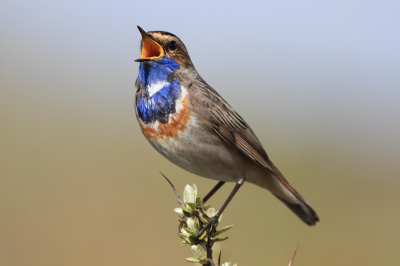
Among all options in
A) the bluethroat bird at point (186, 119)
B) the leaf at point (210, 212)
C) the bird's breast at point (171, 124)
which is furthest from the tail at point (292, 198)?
the leaf at point (210, 212)

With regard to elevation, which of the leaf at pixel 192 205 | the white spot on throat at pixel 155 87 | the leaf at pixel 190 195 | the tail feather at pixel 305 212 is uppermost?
the white spot on throat at pixel 155 87

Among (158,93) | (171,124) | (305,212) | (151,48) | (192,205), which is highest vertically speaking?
(151,48)

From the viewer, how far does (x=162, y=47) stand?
3.59 metres

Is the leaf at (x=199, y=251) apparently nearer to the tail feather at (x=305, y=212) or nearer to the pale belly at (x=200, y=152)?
the pale belly at (x=200, y=152)

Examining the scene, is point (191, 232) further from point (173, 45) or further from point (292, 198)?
point (292, 198)

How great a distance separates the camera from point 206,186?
922cm

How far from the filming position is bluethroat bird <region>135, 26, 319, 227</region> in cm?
336

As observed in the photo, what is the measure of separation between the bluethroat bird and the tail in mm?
486

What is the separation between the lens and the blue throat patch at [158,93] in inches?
133

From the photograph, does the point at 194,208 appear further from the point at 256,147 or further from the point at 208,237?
the point at 256,147

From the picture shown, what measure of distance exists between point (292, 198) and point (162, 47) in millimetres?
2372

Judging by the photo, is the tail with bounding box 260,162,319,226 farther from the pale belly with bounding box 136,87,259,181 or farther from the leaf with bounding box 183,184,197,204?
the leaf with bounding box 183,184,197,204

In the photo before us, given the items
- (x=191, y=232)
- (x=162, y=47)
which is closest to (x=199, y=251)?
(x=191, y=232)

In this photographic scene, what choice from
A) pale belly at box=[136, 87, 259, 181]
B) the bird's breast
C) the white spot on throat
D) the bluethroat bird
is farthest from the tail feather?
the white spot on throat
